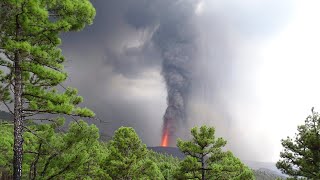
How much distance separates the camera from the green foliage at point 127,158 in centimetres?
3925

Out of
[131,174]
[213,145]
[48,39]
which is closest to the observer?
[48,39]

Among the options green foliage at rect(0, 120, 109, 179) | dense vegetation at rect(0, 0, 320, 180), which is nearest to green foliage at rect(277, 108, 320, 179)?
dense vegetation at rect(0, 0, 320, 180)

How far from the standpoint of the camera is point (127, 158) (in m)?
39.2

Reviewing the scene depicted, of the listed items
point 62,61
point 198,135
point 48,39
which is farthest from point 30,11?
point 198,135

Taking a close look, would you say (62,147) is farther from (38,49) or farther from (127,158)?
(127,158)

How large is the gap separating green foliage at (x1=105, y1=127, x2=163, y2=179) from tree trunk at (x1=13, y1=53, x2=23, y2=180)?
2553 centimetres

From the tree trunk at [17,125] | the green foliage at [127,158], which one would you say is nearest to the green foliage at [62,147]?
the tree trunk at [17,125]

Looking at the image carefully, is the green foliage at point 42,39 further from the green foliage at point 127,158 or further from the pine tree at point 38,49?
the green foliage at point 127,158

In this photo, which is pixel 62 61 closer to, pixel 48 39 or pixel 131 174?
pixel 48 39

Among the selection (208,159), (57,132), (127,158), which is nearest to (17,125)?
(57,132)

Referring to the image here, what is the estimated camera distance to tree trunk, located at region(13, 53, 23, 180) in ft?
44.2

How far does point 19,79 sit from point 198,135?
21307mm

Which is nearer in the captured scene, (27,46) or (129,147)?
(27,46)

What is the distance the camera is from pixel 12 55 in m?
14.0
